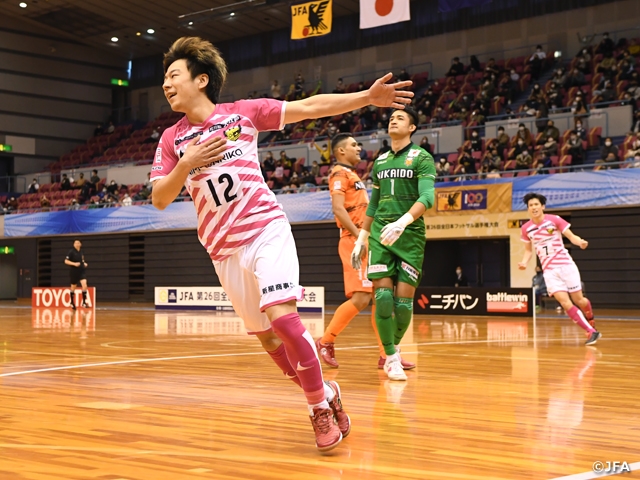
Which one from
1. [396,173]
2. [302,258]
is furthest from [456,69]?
[396,173]

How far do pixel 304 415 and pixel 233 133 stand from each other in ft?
5.50

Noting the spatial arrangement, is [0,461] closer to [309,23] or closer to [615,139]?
[309,23]

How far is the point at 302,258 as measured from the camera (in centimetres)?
2680

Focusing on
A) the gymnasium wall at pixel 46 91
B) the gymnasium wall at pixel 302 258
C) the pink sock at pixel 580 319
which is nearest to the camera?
the pink sock at pixel 580 319

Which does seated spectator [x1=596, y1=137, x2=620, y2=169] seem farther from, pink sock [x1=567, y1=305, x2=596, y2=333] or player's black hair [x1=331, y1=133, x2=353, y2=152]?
player's black hair [x1=331, y1=133, x2=353, y2=152]

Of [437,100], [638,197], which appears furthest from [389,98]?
[437,100]

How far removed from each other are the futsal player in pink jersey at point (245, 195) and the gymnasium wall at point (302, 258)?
59.9 ft

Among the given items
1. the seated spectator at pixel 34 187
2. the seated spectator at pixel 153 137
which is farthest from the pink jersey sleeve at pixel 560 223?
the seated spectator at pixel 34 187

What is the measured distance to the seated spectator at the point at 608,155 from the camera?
20.3 metres

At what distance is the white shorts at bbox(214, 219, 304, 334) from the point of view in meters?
3.91

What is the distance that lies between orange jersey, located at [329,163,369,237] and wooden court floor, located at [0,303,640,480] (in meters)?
1.37

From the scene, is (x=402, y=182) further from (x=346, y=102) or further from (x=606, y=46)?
(x=606, y=46)

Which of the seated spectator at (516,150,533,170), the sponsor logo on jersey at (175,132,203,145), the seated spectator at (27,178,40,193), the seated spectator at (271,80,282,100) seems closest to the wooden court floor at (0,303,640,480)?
the sponsor logo on jersey at (175,132,203,145)

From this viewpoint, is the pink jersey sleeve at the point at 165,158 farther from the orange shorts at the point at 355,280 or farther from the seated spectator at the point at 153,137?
the seated spectator at the point at 153,137
